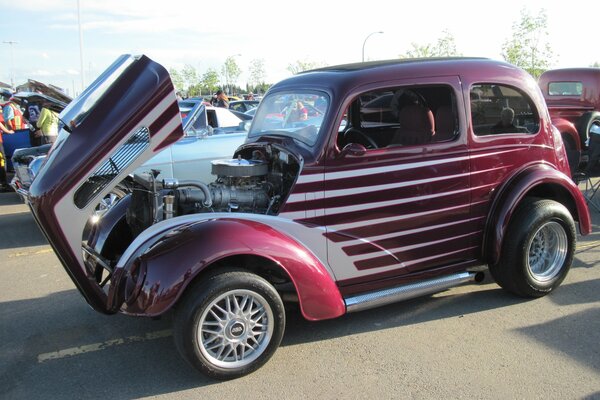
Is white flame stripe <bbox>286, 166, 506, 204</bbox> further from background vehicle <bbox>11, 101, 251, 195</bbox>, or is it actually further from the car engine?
background vehicle <bbox>11, 101, 251, 195</bbox>

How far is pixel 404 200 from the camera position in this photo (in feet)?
12.6

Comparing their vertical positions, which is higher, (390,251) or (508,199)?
(508,199)

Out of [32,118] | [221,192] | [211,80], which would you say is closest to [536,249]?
[221,192]

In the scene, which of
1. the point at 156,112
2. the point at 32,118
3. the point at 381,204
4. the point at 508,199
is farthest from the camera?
the point at 32,118

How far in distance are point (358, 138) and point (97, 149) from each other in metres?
2.36

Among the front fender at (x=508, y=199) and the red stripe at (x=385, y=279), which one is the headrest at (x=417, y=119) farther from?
the red stripe at (x=385, y=279)

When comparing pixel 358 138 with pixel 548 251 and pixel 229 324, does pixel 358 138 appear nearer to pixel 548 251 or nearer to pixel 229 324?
pixel 548 251

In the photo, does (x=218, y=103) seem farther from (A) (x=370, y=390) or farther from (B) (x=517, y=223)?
(A) (x=370, y=390)

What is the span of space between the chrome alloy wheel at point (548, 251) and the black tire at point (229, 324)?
2.54 m

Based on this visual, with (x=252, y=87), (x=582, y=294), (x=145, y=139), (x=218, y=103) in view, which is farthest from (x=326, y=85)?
(x=252, y=87)

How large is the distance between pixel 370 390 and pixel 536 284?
2.09m

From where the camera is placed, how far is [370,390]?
3.09 metres

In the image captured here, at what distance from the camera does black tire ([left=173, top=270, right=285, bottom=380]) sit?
3096mm

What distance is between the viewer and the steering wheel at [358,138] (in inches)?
181
